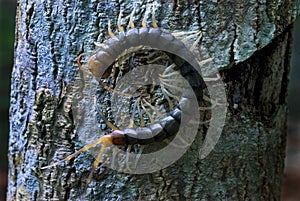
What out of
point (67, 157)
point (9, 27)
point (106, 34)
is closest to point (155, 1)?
point (106, 34)

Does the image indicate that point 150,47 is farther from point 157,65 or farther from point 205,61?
point 205,61

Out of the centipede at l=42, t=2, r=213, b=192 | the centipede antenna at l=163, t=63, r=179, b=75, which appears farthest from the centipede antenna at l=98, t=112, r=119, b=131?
the centipede antenna at l=163, t=63, r=179, b=75

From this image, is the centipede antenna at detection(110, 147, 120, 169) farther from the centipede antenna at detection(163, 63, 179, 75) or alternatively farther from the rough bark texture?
the centipede antenna at detection(163, 63, 179, 75)

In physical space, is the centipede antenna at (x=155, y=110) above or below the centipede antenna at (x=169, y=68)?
below

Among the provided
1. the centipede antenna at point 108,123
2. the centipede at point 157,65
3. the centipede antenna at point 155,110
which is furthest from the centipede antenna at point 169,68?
the centipede antenna at point 108,123

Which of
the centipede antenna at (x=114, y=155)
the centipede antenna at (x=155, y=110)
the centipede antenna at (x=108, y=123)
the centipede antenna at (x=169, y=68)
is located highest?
the centipede antenna at (x=169, y=68)

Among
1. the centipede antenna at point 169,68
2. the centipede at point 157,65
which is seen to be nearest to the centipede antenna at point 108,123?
the centipede at point 157,65

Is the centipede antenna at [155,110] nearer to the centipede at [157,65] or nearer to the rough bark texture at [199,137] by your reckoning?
the centipede at [157,65]

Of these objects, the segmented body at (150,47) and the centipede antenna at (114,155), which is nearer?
the segmented body at (150,47)
